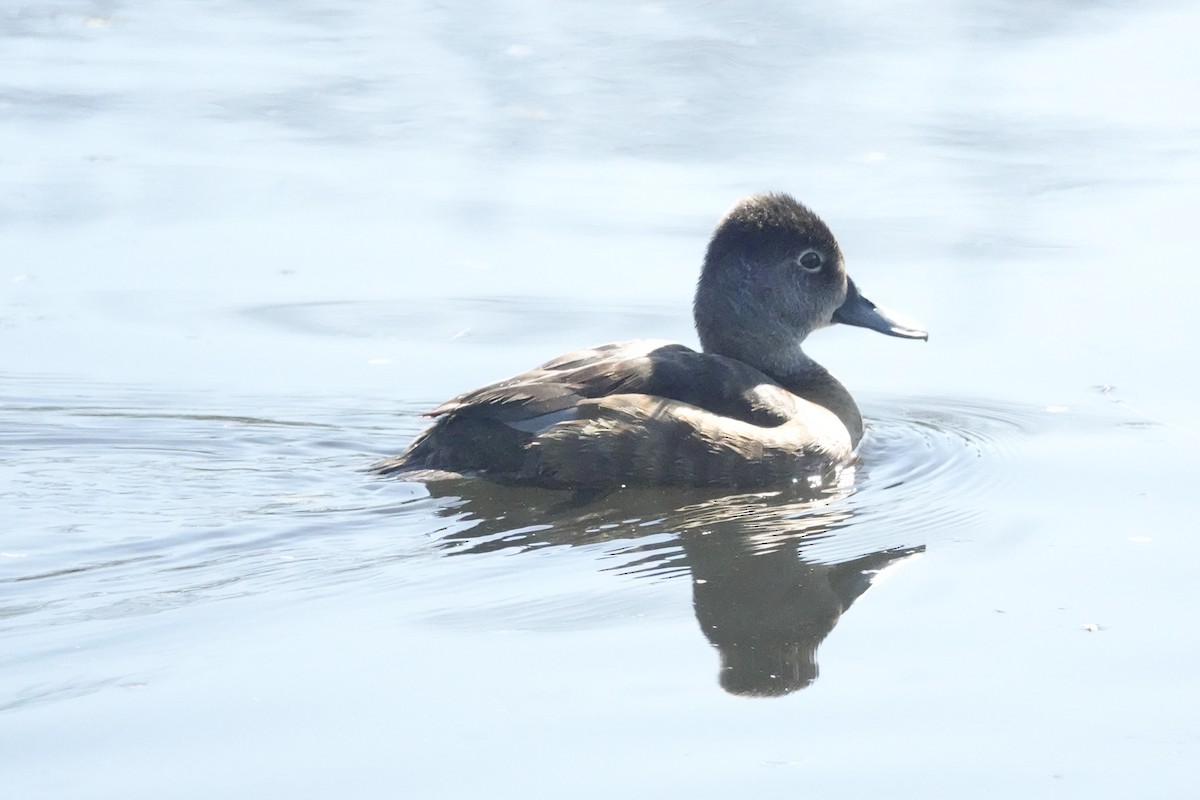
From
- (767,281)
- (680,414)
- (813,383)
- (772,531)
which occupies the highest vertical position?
(767,281)

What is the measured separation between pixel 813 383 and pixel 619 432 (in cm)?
115

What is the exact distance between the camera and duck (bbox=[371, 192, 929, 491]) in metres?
5.95

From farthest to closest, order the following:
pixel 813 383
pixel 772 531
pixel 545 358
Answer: pixel 545 358 → pixel 813 383 → pixel 772 531

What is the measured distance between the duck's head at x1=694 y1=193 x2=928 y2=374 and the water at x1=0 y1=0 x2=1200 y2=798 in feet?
1.70

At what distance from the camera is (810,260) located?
692cm

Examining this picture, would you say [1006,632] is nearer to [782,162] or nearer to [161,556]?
[161,556]

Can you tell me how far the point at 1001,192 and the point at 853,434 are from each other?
11.4 ft

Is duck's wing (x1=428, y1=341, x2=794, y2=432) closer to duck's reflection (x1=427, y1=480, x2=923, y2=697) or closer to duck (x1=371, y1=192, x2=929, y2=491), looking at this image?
duck (x1=371, y1=192, x2=929, y2=491)

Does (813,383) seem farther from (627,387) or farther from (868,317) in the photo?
(627,387)

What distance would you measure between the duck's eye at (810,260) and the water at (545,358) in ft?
2.16

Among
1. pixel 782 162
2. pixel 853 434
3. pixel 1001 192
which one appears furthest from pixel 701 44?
pixel 853 434

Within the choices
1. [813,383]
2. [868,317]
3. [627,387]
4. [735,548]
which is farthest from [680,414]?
[868,317]

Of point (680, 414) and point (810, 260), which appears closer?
point (680, 414)

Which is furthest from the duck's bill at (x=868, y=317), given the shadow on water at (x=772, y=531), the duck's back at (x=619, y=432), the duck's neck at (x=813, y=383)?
the duck's back at (x=619, y=432)
